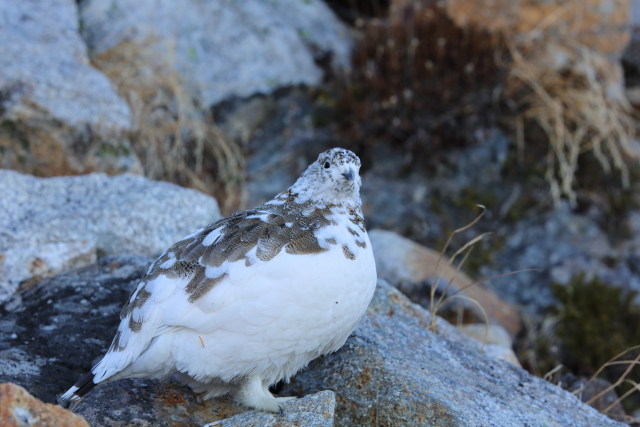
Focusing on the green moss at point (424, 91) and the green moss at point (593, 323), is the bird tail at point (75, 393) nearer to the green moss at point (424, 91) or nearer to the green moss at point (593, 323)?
the green moss at point (593, 323)

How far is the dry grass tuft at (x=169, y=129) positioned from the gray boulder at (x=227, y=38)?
0.15 m

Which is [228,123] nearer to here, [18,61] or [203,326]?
[18,61]

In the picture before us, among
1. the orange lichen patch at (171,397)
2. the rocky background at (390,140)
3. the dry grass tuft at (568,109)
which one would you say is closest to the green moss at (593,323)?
the rocky background at (390,140)

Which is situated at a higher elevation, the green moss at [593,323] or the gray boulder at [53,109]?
the gray boulder at [53,109]

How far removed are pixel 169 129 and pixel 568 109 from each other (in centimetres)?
346

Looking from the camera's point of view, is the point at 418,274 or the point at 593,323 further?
the point at 593,323

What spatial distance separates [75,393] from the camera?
7.73ft

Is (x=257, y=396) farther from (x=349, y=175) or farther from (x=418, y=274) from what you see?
(x=418, y=274)

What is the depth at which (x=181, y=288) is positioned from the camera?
2.43 m

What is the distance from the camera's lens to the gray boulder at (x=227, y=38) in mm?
5917

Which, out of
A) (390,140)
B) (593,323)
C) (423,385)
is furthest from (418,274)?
(423,385)

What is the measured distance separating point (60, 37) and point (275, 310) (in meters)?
3.48

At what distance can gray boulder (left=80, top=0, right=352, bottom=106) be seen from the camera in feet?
19.4

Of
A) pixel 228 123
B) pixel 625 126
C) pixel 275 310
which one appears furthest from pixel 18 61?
pixel 625 126
